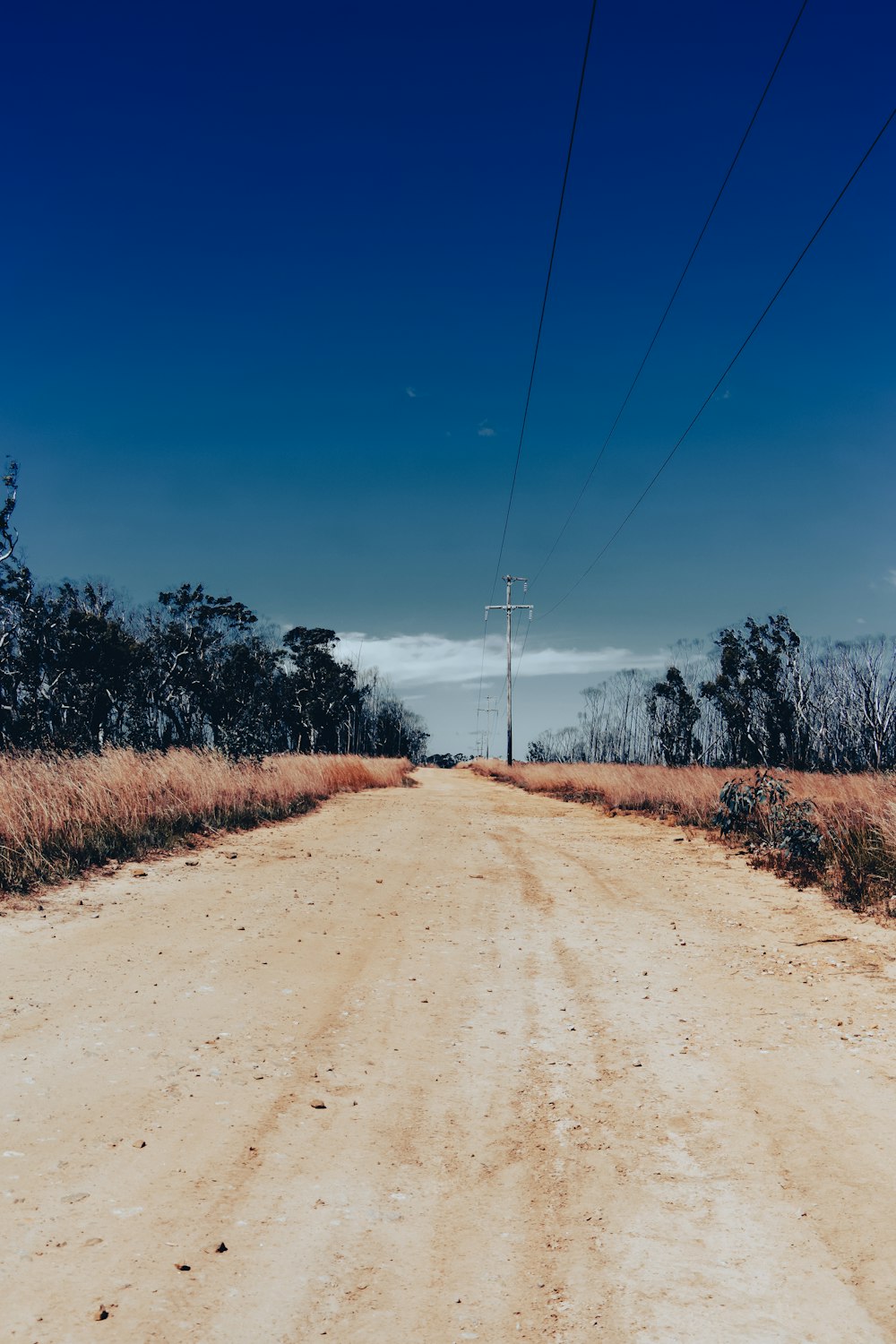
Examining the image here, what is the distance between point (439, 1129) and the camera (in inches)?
130

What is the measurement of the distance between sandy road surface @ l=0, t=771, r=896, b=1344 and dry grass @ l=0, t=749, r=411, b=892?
127 cm

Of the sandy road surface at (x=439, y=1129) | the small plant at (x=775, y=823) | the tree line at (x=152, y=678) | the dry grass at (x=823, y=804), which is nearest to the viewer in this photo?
the sandy road surface at (x=439, y=1129)

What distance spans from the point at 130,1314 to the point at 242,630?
47.9m

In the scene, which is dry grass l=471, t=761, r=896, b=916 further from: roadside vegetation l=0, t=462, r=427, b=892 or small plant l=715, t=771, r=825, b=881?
roadside vegetation l=0, t=462, r=427, b=892

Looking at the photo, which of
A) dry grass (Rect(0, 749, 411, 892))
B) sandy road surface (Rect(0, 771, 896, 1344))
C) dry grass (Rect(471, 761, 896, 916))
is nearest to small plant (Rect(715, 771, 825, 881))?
dry grass (Rect(471, 761, 896, 916))

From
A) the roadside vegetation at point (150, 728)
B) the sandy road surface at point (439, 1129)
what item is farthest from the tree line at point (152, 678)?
the sandy road surface at point (439, 1129)

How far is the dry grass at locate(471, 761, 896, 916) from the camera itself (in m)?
7.51

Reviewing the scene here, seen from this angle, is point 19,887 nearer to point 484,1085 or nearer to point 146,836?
point 146,836

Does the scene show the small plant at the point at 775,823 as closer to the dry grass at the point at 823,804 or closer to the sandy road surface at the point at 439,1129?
the dry grass at the point at 823,804

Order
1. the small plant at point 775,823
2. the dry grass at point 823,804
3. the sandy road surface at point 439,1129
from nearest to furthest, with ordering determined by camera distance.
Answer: the sandy road surface at point 439,1129 < the dry grass at point 823,804 < the small plant at point 775,823

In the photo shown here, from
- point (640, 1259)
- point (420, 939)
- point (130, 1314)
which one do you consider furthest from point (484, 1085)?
point (420, 939)

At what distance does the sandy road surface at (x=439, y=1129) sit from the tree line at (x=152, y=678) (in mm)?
12831

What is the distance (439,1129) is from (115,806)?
7.32m

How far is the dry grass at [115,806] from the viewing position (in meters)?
7.52
